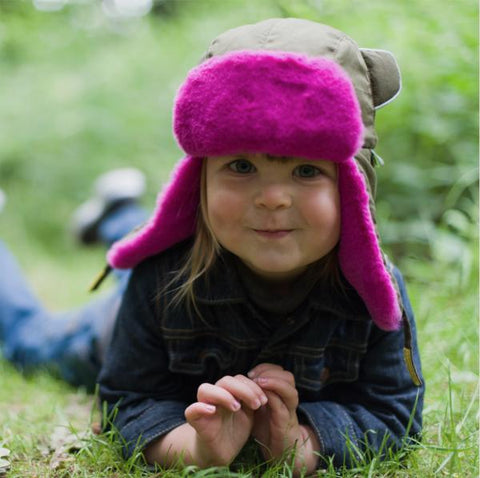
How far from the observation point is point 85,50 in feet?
23.8

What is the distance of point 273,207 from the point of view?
1567 millimetres

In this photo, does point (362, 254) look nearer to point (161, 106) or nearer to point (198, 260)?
point (198, 260)

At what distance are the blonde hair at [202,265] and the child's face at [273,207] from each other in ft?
0.48

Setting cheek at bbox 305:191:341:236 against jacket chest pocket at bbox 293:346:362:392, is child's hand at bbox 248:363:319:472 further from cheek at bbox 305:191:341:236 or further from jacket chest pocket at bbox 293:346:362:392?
cheek at bbox 305:191:341:236

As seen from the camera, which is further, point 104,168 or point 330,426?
point 104,168

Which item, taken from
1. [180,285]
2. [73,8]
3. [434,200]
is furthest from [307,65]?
[73,8]

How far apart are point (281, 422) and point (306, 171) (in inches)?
22.6

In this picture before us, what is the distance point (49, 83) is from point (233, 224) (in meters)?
5.18

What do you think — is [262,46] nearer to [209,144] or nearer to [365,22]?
[209,144]

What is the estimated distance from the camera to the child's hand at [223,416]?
152cm

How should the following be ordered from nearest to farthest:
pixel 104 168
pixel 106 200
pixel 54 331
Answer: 1. pixel 54 331
2. pixel 106 200
3. pixel 104 168

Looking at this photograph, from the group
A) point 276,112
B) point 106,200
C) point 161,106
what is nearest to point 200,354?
point 276,112

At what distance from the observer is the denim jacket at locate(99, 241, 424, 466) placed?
1779 mm

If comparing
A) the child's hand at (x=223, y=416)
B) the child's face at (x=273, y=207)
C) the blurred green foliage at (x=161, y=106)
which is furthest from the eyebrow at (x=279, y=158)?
the blurred green foliage at (x=161, y=106)
